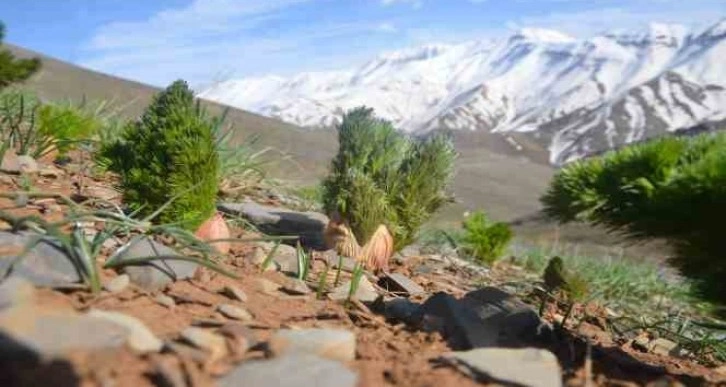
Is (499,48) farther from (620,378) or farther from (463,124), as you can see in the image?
(620,378)

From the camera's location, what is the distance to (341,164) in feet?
12.7

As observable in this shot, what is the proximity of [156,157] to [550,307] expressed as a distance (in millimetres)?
1949

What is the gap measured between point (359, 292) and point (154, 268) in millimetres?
876

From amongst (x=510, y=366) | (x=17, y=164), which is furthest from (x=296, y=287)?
(x=17, y=164)

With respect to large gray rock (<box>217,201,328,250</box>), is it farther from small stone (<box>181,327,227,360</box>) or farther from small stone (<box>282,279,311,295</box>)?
small stone (<box>181,327,227,360</box>)

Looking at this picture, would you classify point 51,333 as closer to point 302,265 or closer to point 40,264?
point 40,264

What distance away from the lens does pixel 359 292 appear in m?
2.98

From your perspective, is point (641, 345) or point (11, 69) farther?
point (11, 69)

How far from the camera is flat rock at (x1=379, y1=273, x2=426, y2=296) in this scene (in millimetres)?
3389

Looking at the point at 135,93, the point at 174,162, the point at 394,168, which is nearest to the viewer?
the point at 174,162

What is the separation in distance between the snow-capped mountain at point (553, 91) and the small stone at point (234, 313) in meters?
87.7

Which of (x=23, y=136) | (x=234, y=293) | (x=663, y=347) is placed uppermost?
(x=23, y=136)

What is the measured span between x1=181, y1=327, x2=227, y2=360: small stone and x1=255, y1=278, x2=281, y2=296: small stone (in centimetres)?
83

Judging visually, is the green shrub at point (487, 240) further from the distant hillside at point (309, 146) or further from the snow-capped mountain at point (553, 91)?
the snow-capped mountain at point (553, 91)
